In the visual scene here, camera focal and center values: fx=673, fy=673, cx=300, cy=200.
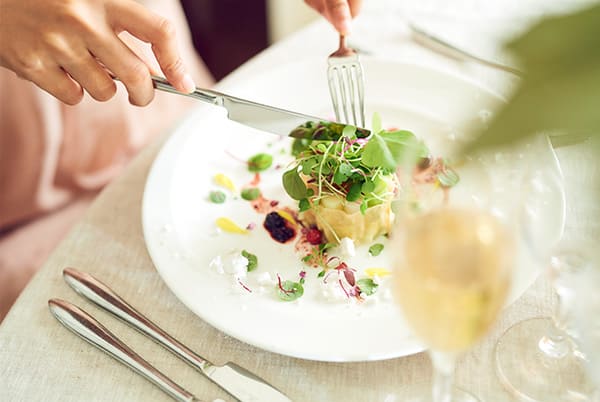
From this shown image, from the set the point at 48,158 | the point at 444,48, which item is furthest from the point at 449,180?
the point at 48,158

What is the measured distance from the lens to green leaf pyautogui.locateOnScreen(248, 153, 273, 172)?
1298mm

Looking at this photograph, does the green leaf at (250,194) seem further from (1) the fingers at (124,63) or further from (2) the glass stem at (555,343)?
(2) the glass stem at (555,343)

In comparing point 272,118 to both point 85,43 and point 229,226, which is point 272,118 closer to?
point 229,226

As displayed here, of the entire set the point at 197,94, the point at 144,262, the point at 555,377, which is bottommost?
the point at 555,377

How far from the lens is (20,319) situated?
1.05 m

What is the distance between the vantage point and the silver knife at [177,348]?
35.1 inches

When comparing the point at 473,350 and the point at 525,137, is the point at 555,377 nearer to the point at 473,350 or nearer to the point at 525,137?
the point at 473,350

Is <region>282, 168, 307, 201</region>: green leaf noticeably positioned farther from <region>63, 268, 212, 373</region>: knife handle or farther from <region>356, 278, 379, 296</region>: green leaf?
<region>63, 268, 212, 373</region>: knife handle

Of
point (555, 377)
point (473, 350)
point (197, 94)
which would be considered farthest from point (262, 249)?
point (555, 377)

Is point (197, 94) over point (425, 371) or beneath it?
over

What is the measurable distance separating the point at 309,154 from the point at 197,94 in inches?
8.4

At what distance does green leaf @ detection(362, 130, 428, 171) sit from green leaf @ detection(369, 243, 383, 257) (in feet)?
0.43

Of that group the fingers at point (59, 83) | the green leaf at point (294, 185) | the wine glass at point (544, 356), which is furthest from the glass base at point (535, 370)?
the fingers at point (59, 83)

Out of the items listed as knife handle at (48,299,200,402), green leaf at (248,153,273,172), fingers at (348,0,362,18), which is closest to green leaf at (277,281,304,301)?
knife handle at (48,299,200,402)
